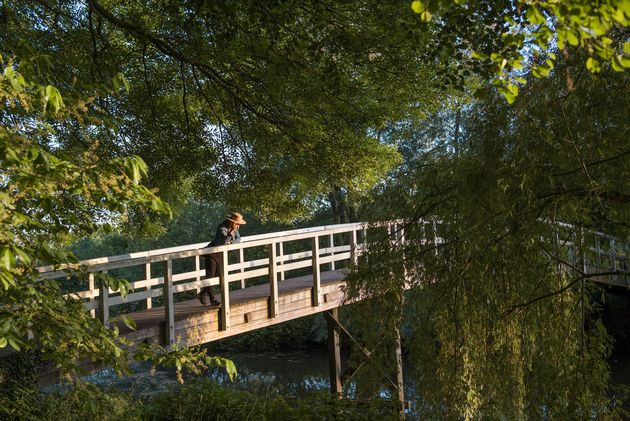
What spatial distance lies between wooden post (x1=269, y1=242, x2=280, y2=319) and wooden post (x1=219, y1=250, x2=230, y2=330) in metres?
0.73

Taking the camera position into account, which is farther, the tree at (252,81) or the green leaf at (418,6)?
the tree at (252,81)

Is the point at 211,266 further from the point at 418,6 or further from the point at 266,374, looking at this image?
the point at 266,374

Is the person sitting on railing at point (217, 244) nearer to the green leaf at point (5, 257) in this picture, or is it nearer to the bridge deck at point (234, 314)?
the bridge deck at point (234, 314)

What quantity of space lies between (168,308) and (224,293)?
2.63ft

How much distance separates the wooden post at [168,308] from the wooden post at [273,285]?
155 centimetres

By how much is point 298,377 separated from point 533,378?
39.0ft

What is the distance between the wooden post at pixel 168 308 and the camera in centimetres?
635

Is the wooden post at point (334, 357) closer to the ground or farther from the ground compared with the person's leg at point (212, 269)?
closer to the ground

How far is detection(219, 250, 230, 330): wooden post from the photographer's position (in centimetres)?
699

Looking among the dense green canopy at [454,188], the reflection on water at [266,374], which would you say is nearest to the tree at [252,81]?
the dense green canopy at [454,188]

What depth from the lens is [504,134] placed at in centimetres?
454

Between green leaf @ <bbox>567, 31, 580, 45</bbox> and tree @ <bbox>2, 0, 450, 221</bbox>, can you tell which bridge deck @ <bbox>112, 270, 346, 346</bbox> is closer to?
tree @ <bbox>2, 0, 450, 221</bbox>

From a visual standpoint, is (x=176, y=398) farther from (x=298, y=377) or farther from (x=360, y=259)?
(x=298, y=377)

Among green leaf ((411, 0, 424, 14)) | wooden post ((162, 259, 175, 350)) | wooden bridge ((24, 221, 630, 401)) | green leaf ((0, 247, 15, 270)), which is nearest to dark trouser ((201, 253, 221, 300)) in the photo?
wooden bridge ((24, 221, 630, 401))
